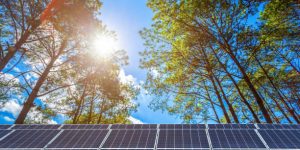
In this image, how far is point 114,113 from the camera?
2392 cm

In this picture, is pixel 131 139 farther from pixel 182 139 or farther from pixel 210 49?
pixel 210 49

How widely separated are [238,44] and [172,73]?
6846 millimetres

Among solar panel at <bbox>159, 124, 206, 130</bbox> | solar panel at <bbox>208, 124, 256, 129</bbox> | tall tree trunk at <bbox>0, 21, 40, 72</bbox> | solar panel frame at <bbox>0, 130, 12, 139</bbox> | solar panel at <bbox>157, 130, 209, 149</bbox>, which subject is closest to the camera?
solar panel at <bbox>157, 130, 209, 149</bbox>

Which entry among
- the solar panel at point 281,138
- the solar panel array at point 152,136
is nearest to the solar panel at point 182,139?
the solar panel array at point 152,136

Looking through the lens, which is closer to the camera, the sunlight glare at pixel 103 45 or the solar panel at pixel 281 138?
the solar panel at pixel 281 138

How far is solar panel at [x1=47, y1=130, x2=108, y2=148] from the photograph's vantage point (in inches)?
242

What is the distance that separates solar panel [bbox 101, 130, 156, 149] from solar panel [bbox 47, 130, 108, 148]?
38 centimetres

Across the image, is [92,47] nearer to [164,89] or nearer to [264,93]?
[164,89]

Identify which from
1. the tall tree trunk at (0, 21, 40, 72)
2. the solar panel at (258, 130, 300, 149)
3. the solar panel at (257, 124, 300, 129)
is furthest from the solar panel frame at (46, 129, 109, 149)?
the tall tree trunk at (0, 21, 40, 72)

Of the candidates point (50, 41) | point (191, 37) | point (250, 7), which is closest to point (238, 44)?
point (250, 7)

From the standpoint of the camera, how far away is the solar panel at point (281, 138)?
5.67m

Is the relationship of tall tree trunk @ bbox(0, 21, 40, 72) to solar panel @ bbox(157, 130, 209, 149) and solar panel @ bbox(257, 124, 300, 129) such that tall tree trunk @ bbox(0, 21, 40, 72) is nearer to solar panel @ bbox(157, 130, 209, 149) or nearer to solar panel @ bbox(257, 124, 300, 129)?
solar panel @ bbox(157, 130, 209, 149)

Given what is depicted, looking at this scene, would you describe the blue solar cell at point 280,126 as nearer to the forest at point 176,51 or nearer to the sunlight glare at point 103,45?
the forest at point 176,51

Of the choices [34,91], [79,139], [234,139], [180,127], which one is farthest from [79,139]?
[34,91]
